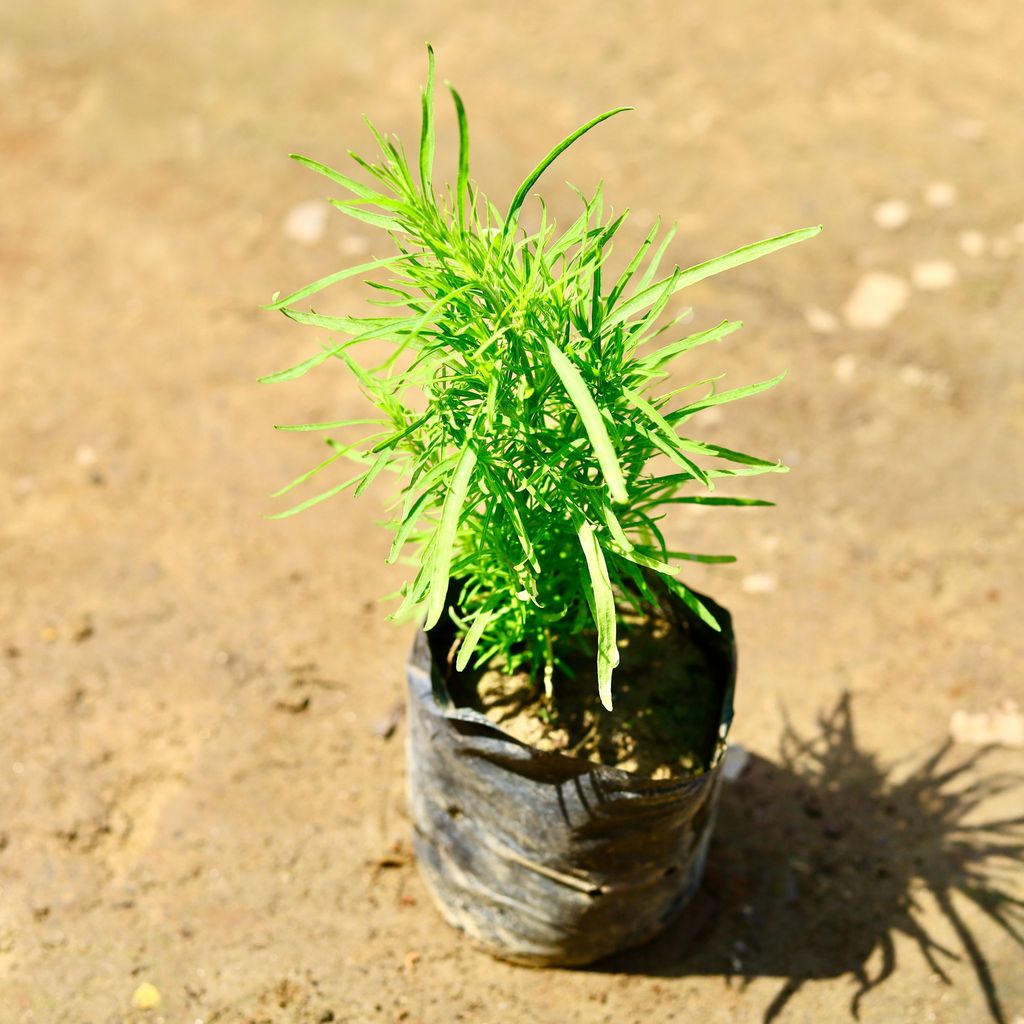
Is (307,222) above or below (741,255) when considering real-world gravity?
below

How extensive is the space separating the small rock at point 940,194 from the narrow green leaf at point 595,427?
2897mm

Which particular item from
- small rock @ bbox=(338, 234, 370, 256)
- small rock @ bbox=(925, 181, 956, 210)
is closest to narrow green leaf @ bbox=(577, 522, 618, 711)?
small rock @ bbox=(338, 234, 370, 256)

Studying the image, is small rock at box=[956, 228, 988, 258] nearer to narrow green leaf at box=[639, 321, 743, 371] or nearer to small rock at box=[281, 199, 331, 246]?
small rock at box=[281, 199, 331, 246]

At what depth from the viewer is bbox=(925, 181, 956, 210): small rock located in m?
3.94

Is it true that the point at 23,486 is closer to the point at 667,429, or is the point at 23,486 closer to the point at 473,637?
the point at 473,637

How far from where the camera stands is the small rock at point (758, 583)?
303 cm

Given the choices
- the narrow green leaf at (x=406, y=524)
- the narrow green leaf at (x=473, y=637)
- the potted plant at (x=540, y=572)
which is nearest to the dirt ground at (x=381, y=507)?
the potted plant at (x=540, y=572)

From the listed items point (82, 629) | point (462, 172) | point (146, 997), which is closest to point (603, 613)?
point (462, 172)

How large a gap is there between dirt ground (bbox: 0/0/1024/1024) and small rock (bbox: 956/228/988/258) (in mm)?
14

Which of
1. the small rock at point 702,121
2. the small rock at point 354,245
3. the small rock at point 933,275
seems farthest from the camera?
the small rock at point 702,121

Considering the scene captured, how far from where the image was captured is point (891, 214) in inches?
154

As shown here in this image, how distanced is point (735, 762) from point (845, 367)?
1.36 m

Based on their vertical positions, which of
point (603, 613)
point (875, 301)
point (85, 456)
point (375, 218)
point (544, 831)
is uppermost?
point (375, 218)

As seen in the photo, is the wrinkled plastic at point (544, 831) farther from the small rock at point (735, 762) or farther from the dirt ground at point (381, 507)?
the small rock at point (735, 762)
